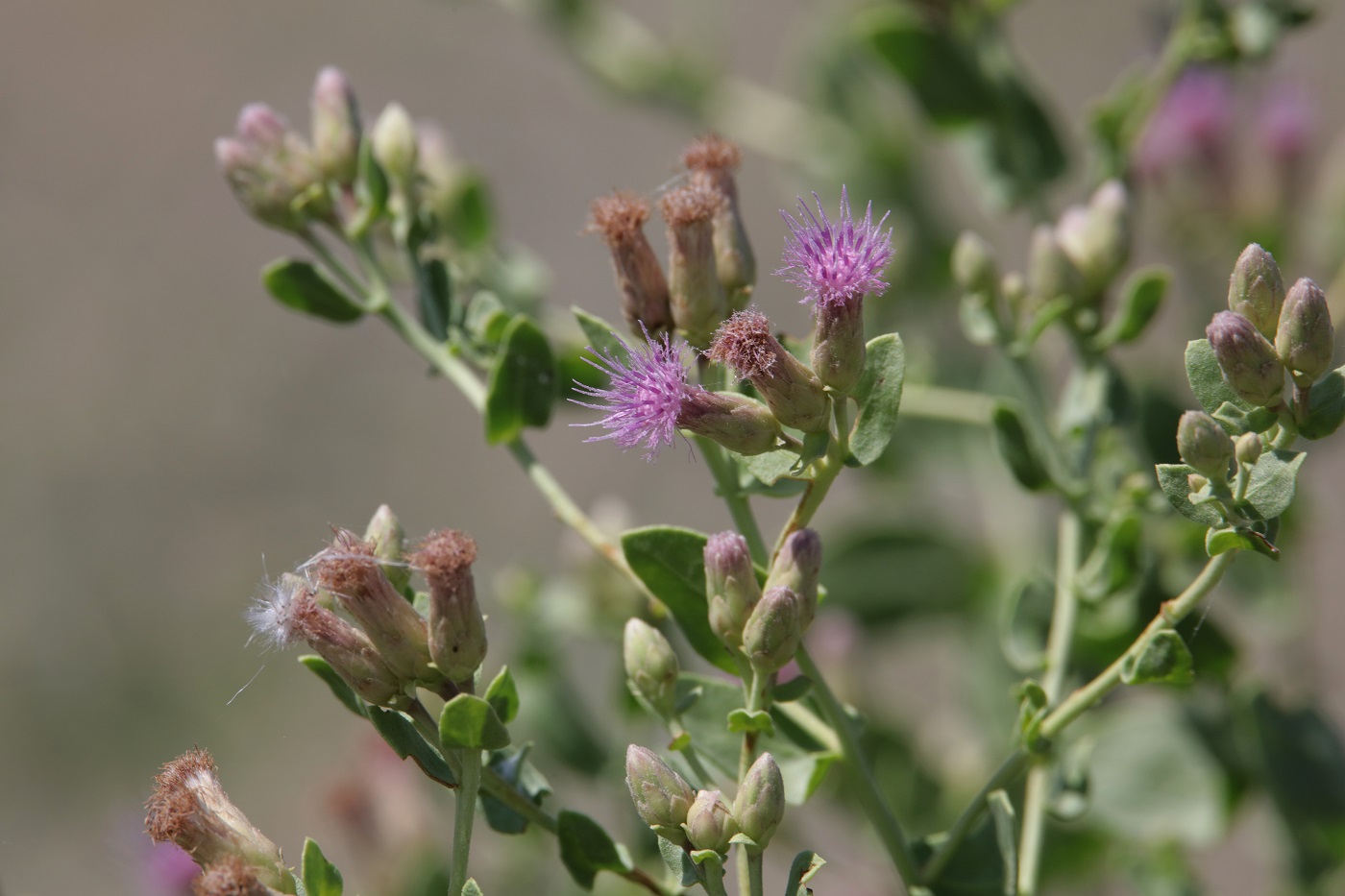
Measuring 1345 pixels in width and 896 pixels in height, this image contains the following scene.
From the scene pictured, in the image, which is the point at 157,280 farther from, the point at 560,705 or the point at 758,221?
the point at 560,705

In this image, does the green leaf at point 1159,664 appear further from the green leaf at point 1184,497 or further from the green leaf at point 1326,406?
the green leaf at point 1326,406

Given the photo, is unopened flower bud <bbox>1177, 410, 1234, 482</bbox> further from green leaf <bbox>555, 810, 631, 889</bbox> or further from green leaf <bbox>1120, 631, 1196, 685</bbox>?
green leaf <bbox>555, 810, 631, 889</bbox>

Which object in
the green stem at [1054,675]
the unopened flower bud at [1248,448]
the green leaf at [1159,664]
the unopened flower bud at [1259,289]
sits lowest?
the green stem at [1054,675]

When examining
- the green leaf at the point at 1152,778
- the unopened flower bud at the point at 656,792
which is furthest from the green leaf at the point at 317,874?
the green leaf at the point at 1152,778

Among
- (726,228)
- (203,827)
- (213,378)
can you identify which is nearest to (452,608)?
(203,827)

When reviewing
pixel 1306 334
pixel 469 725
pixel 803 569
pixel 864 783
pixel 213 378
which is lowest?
pixel 864 783

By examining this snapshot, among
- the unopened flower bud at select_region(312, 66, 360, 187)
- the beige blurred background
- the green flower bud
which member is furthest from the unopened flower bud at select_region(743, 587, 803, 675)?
the beige blurred background

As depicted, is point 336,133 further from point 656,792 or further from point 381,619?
point 656,792
